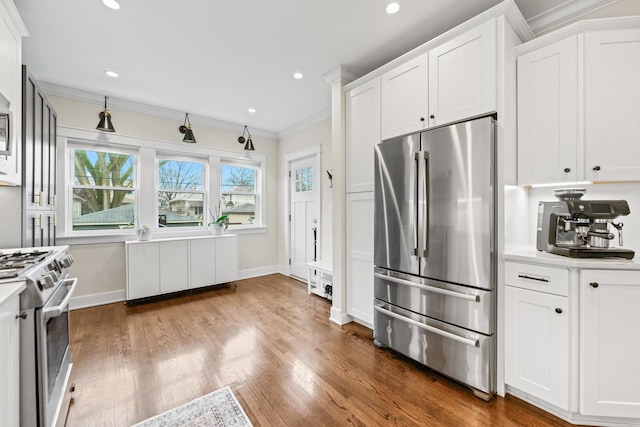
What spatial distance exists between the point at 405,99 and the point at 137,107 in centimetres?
374

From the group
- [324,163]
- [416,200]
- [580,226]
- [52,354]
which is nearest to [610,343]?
[580,226]

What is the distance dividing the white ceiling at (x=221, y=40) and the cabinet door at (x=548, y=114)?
0.54 m

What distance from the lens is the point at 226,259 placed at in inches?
172

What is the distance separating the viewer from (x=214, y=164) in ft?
15.0

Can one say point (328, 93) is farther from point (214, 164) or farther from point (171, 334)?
point (171, 334)

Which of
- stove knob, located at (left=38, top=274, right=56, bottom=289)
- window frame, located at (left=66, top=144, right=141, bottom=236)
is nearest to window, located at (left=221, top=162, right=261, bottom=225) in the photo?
window frame, located at (left=66, top=144, right=141, bottom=236)

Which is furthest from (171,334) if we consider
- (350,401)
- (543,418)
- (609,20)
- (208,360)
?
(609,20)

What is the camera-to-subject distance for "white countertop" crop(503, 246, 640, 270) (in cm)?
152

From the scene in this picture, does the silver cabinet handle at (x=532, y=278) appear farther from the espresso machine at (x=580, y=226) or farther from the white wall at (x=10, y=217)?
the white wall at (x=10, y=217)

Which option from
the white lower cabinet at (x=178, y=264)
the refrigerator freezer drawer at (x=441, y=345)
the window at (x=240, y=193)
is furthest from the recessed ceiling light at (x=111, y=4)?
the refrigerator freezer drawer at (x=441, y=345)

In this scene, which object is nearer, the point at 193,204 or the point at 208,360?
the point at 208,360

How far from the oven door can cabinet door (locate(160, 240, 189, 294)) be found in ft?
6.84

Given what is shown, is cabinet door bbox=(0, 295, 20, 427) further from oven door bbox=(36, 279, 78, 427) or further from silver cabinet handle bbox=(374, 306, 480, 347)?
silver cabinet handle bbox=(374, 306, 480, 347)

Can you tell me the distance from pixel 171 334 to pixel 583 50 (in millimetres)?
4140
